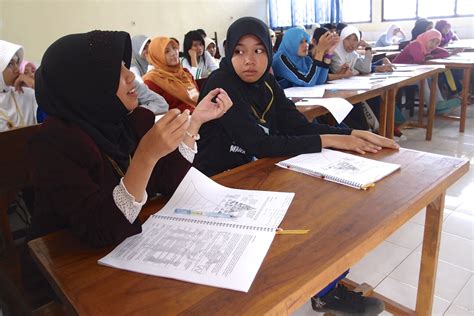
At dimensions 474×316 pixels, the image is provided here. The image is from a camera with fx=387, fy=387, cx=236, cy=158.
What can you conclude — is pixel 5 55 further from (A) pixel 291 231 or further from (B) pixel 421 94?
(B) pixel 421 94

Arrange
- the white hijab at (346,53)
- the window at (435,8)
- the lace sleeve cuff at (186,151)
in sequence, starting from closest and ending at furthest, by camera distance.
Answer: the lace sleeve cuff at (186,151) → the white hijab at (346,53) → the window at (435,8)

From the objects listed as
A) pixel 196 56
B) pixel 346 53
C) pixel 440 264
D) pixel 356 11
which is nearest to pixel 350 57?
pixel 346 53

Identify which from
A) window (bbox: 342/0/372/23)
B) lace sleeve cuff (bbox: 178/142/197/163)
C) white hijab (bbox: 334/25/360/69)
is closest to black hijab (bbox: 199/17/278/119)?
lace sleeve cuff (bbox: 178/142/197/163)

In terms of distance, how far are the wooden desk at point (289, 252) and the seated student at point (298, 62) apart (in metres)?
1.78

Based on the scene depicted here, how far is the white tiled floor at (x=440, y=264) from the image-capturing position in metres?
1.53

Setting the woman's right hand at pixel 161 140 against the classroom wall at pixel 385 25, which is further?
the classroom wall at pixel 385 25

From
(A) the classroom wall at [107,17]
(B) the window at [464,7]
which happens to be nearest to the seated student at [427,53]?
(B) the window at [464,7]

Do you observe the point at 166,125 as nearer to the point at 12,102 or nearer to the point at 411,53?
the point at 12,102

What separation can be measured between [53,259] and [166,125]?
0.34 metres

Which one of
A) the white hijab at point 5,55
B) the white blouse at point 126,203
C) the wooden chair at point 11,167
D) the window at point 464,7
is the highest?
the window at point 464,7

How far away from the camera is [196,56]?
189 inches

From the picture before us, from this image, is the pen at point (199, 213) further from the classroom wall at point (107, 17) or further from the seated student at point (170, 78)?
the classroom wall at point (107, 17)

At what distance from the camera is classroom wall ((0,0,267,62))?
4.80m

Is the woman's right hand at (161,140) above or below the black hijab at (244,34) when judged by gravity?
below
